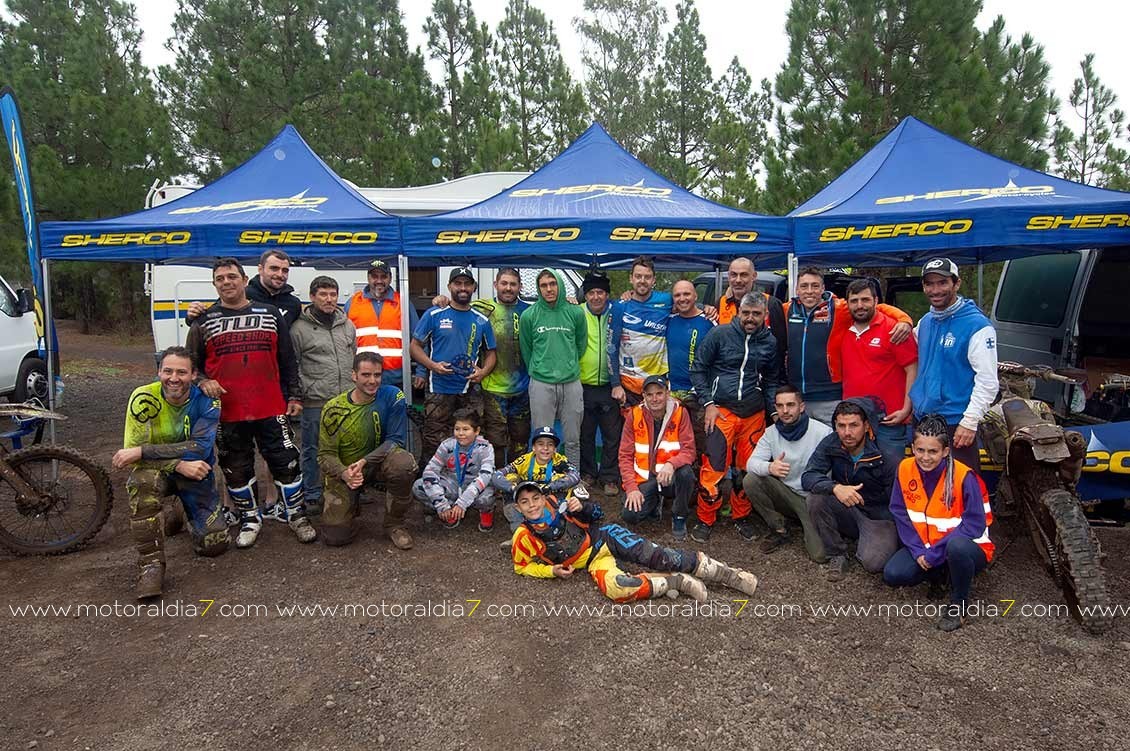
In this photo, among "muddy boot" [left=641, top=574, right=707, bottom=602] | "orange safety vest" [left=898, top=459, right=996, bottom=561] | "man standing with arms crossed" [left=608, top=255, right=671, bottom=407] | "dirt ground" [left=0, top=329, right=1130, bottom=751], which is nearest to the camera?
"dirt ground" [left=0, top=329, right=1130, bottom=751]

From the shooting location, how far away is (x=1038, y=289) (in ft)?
20.5

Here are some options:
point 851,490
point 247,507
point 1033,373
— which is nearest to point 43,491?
point 247,507

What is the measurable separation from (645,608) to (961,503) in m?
1.75

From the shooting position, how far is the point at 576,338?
5496 millimetres

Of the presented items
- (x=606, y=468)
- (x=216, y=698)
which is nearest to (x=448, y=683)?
(x=216, y=698)

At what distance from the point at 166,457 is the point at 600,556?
2607mm

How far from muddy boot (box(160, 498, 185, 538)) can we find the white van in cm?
505

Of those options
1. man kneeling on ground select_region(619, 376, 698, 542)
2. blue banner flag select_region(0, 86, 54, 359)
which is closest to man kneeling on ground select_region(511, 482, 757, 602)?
man kneeling on ground select_region(619, 376, 698, 542)

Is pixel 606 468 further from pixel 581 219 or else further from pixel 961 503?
pixel 961 503

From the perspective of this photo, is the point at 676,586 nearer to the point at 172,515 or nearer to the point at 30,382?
the point at 172,515

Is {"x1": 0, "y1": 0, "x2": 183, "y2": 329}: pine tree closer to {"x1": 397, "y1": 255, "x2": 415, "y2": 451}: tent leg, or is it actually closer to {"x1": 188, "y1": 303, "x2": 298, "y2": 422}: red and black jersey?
{"x1": 397, "y1": 255, "x2": 415, "y2": 451}: tent leg

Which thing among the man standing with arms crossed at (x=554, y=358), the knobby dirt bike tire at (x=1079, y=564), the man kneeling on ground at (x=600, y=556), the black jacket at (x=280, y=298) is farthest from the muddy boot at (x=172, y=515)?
the knobby dirt bike tire at (x=1079, y=564)

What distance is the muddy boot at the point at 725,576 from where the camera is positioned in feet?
12.5

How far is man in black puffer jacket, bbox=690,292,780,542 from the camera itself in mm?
4727
